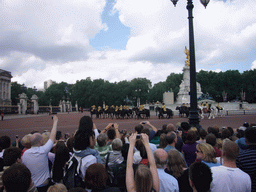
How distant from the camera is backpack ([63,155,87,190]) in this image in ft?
9.44

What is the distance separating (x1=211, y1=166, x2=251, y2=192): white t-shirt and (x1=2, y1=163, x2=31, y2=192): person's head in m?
2.30

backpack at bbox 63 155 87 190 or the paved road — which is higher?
backpack at bbox 63 155 87 190

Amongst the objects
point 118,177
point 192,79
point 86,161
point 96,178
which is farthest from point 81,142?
point 192,79

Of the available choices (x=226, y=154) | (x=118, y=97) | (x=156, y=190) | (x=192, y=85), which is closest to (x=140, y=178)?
(x=156, y=190)

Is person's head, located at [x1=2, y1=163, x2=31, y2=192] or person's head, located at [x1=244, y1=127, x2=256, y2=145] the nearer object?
person's head, located at [x1=2, y1=163, x2=31, y2=192]

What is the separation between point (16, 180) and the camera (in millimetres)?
2002

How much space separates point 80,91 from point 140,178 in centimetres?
8212

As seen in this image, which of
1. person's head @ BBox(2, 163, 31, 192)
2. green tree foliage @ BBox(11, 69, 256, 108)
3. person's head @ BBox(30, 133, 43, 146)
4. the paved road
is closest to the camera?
person's head @ BBox(2, 163, 31, 192)

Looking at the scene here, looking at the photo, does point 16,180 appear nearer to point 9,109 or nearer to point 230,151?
point 230,151

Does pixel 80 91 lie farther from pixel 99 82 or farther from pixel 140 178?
pixel 140 178

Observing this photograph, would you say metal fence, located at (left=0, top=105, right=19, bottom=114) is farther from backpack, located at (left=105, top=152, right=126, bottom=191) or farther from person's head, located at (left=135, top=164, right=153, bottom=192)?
person's head, located at (left=135, top=164, right=153, bottom=192)

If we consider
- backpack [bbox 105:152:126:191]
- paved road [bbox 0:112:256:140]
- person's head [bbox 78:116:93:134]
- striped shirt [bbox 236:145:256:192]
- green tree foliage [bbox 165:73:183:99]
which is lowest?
paved road [bbox 0:112:256:140]

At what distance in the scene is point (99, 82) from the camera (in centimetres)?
8081

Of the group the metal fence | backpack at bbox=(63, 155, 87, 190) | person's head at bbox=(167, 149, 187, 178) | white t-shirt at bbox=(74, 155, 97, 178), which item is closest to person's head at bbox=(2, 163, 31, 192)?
backpack at bbox=(63, 155, 87, 190)
